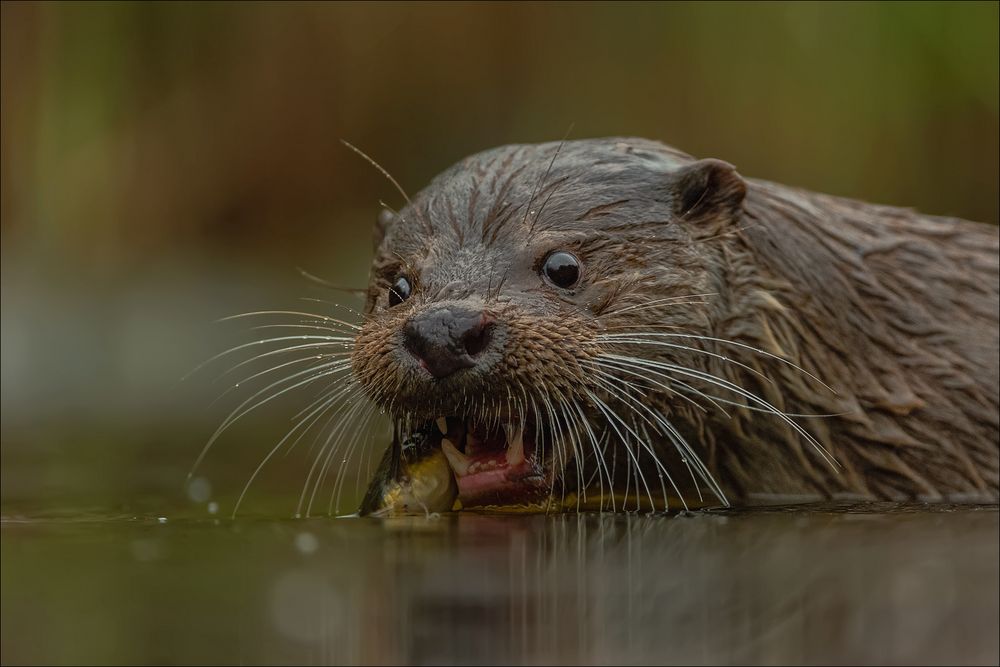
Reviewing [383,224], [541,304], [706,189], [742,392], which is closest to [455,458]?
[541,304]

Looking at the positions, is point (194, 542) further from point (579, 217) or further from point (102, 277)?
point (102, 277)

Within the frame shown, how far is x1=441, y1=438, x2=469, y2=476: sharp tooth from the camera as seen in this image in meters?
3.95

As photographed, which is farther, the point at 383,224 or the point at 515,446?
the point at 383,224

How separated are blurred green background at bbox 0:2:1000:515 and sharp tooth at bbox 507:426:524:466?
4.54m

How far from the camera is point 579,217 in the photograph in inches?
162

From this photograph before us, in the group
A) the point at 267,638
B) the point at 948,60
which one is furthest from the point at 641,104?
the point at 267,638

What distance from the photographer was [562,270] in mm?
4023

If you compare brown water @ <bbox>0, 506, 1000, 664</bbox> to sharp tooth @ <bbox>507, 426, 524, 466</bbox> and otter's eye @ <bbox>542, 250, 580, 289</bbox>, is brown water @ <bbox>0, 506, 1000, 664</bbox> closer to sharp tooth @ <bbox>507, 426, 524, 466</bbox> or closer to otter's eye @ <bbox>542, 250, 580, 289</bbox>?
sharp tooth @ <bbox>507, 426, 524, 466</bbox>

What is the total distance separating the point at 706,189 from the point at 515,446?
0.87 meters

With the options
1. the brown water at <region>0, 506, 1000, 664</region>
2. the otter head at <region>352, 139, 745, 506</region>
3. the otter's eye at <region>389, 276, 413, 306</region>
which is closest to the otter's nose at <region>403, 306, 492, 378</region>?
the otter head at <region>352, 139, 745, 506</region>

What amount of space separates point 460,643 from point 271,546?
1.00 m

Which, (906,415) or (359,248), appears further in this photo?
(359,248)

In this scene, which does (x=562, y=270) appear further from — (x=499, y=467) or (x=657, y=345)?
(x=499, y=467)

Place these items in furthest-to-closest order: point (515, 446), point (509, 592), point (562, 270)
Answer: point (562, 270)
point (515, 446)
point (509, 592)
